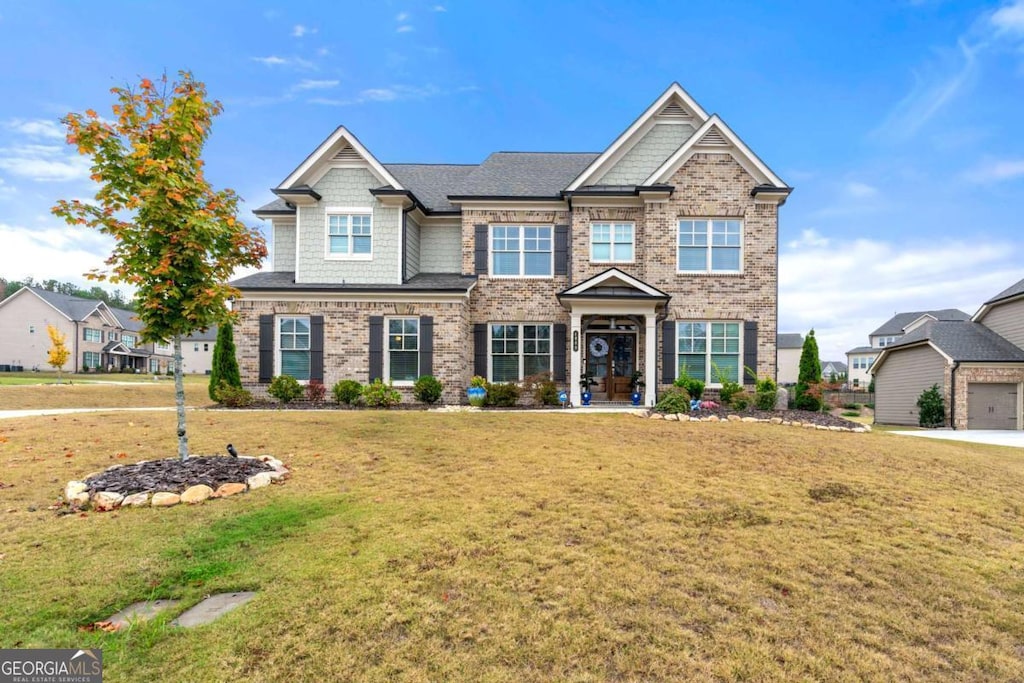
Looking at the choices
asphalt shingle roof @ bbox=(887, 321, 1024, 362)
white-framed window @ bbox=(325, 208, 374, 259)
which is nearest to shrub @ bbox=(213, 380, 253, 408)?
white-framed window @ bbox=(325, 208, 374, 259)

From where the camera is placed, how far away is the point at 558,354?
663 inches

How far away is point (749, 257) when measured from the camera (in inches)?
640

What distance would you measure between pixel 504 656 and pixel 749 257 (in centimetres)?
1640

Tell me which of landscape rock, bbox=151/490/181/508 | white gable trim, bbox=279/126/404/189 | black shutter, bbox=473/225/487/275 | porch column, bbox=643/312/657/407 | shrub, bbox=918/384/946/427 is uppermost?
white gable trim, bbox=279/126/404/189

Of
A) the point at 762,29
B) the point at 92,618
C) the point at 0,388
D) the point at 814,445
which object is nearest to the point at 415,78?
the point at 762,29

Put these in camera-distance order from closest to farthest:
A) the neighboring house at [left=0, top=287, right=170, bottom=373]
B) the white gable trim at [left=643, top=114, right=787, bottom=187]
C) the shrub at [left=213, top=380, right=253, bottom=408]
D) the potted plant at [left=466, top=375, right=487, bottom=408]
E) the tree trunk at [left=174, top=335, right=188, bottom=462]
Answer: the tree trunk at [left=174, top=335, right=188, bottom=462]
the shrub at [left=213, top=380, right=253, bottom=408]
the potted plant at [left=466, top=375, right=487, bottom=408]
the white gable trim at [left=643, top=114, right=787, bottom=187]
the neighboring house at [left=0, top=287, right=170, bottom=373]

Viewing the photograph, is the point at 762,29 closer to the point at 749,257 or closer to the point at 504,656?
the point at 749,257

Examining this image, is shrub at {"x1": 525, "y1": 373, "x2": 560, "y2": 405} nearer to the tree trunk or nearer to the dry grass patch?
the dry grass patch

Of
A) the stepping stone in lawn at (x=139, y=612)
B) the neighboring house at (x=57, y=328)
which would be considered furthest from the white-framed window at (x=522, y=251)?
the neighboring house at (x=57, y=328)

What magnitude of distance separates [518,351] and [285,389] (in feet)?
26.1

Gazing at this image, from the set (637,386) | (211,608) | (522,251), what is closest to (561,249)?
(522,251)

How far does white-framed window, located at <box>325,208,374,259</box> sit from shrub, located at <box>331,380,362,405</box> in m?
4.61

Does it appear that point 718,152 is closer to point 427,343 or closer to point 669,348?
point 669,348

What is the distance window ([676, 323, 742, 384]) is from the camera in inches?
641
